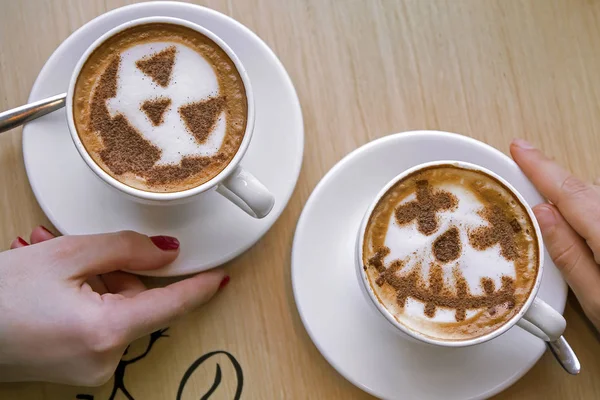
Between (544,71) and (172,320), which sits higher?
(544,71)

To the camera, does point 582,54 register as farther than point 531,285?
Yes

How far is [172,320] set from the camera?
3.39 ft

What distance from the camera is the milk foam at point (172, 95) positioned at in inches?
38.3

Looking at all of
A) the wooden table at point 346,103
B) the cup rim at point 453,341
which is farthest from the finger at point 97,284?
the cup rim at point 453,341

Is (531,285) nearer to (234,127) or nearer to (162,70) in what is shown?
(234,127)

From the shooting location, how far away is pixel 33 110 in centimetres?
102

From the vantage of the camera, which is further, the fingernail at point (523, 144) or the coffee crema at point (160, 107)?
the fingernail at point (523, 144)

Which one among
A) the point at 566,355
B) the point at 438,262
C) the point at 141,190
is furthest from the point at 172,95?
the point at 566,355

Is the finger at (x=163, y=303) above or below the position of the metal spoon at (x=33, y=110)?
below

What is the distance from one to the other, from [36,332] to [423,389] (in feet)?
2.03

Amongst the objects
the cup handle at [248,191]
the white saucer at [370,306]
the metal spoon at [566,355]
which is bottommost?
the metal spoon at [566,355]

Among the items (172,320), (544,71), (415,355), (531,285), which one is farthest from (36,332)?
(544,71)

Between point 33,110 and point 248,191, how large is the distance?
0.39 m

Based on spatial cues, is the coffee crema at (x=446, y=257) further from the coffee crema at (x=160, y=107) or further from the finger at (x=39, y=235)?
the finger at (x=39, y=235)
